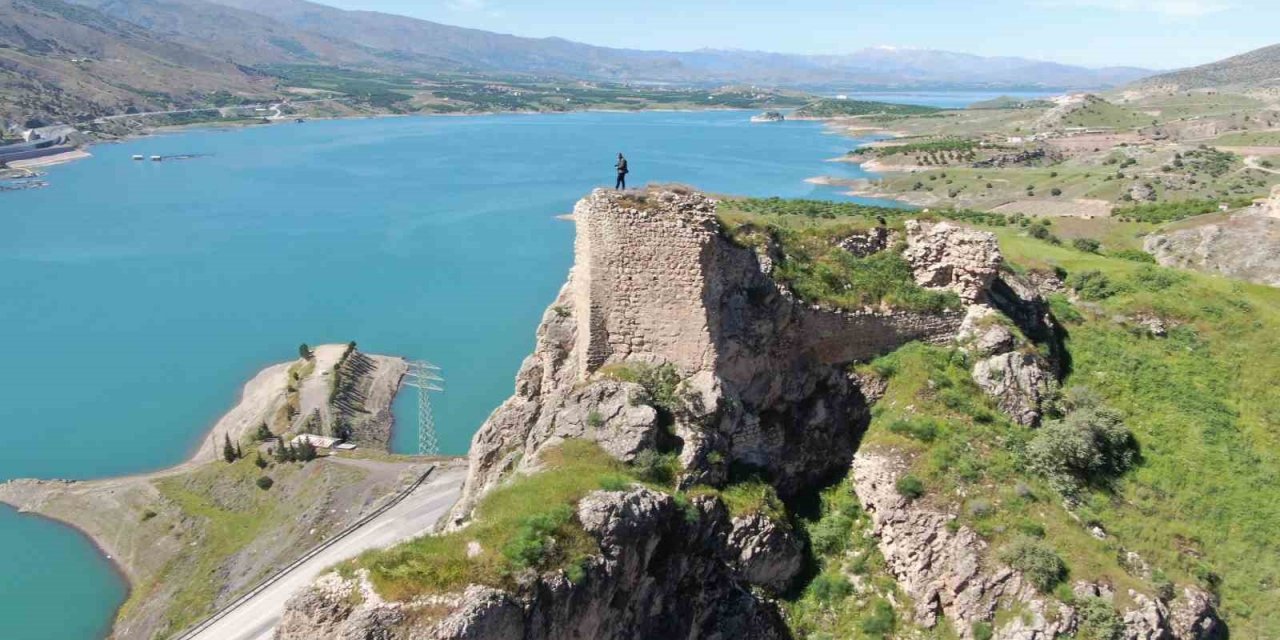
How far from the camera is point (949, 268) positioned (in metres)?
19.4

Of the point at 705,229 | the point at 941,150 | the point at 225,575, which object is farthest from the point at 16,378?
the point at 941,150

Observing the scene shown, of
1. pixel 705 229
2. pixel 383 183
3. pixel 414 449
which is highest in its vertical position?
pixel 705 229

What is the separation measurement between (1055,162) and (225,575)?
10976 centimetres

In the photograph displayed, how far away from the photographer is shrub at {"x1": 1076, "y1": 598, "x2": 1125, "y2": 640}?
495 inches

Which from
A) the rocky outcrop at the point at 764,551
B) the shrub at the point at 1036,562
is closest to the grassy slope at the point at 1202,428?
the shrub at the point at 1036,562

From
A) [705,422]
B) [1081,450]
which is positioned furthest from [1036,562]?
[705,422]

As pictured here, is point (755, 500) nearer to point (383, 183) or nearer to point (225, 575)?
point (225, 575)

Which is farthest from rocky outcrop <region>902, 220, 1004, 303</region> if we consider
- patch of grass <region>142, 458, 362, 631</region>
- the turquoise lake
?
the turquoise lake

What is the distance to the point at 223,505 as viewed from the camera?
38.1 metres

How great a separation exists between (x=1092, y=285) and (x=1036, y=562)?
42.1 feet

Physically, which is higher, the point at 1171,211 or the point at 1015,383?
the point at 1015,383

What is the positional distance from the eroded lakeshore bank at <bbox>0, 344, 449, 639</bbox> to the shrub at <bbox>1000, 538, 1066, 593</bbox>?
27167 mm

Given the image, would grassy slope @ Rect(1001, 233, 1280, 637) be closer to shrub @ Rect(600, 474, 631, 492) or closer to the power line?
shrub @ Rect(600, 474, 631, 492)

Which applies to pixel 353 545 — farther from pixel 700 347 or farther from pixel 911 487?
pixel 911 487
